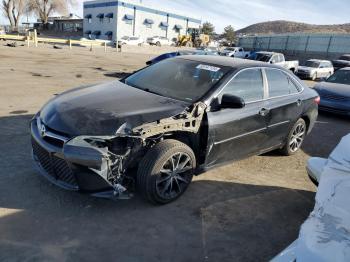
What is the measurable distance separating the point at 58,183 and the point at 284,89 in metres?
3.72

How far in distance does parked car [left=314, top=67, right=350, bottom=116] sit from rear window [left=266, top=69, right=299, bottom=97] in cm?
489

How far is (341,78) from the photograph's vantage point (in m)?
11.1

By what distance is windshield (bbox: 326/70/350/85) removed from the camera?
1092cm

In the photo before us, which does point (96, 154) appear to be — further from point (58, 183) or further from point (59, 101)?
point (59, 101)

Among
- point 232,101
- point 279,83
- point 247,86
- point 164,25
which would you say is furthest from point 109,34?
point 232,101

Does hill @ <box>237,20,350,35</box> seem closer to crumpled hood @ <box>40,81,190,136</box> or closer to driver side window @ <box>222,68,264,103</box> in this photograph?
driver side window @ <box>222,68,264,103</box>

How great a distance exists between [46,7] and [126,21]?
2045 cm

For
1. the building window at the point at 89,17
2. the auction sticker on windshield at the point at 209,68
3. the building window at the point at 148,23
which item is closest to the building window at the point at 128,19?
the building window at the point at 148,23

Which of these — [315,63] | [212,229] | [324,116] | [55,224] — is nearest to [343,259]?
[212,229]

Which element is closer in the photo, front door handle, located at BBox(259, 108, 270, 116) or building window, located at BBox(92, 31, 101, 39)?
front door handle, located at BBox(259, 108, 270, 116)

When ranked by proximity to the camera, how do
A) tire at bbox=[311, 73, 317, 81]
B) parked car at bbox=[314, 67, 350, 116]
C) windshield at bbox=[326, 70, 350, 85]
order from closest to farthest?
parked car at bbox=[314, 67, 350, 116] < windshield at bbox=[326, 70, 350, 85] < tire at bbox=[311, 73, 317, 81]

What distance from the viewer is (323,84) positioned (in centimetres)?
1086

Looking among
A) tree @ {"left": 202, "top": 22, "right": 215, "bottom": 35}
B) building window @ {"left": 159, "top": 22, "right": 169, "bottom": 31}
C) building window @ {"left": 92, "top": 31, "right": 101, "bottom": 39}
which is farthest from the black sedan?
tree @ {"left": 202, "top": 22, "right": 215, "bottom": 35}

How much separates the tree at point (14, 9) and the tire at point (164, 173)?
6715cm
